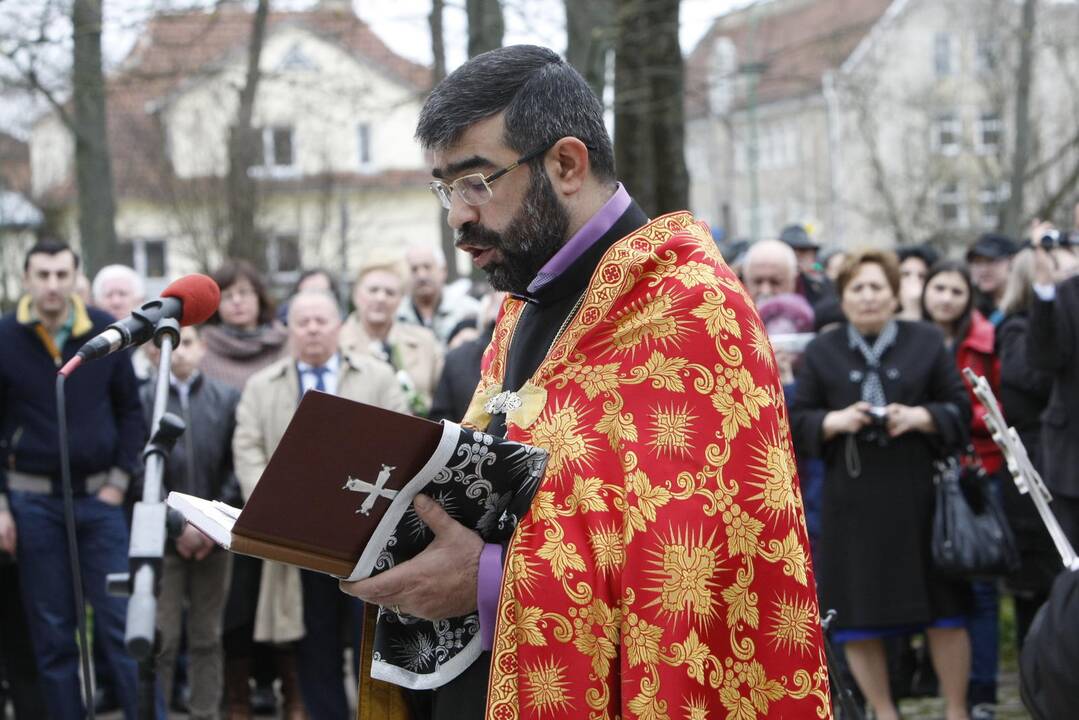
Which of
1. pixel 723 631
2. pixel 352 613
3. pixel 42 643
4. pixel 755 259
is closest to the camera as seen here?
pixel 723 631

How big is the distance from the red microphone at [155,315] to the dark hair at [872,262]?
4.01 metres

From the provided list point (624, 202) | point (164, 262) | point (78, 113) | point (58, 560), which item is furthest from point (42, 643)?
point (164, 262)

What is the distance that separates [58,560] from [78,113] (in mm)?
8597

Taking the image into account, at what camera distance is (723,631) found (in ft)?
9.46

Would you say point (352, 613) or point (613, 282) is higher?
point (613, 282)

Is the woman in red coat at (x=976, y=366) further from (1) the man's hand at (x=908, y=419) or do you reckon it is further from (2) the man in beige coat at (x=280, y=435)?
(2) the man in beige coat at (x=280, y=435)

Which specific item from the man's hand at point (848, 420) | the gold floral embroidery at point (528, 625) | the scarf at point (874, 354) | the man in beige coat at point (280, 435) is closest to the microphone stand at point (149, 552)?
the gold floral embroidery at point (528, 625)

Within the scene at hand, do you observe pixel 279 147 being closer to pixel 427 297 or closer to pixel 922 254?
pixel 427 297

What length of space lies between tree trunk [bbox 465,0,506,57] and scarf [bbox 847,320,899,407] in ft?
13.9

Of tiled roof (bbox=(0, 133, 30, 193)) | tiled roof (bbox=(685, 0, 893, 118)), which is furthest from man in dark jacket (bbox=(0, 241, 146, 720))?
tiled roof (bbox=(0, 133, 30, 193))

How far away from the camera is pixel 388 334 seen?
27.4ft

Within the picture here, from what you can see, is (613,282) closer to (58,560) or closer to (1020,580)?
(58,560)

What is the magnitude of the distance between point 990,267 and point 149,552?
7.19 m

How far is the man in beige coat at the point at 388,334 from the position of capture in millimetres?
8195
